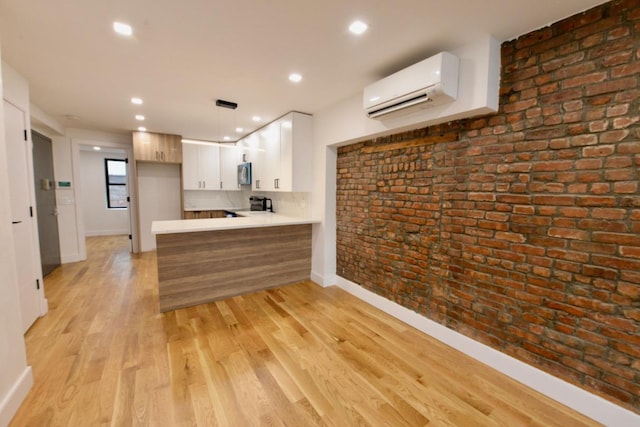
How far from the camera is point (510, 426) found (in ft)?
5.06

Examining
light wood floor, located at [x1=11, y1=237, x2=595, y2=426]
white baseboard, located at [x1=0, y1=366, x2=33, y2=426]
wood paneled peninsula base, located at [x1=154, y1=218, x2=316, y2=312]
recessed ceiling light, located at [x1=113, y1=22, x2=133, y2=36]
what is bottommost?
light wood floor, located at [x1=11, y1=237, x2=595, y2=426]

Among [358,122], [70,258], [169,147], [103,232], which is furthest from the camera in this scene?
[103,232]

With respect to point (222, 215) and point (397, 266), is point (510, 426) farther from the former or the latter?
point (222, 215)

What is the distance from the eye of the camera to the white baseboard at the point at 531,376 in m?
1.53

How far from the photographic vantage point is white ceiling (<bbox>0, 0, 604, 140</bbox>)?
63.0 inches

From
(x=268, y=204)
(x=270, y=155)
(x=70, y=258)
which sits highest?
(x=270, y=155)

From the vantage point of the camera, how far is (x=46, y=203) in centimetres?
403

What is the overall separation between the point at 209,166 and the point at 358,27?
472 centimetres

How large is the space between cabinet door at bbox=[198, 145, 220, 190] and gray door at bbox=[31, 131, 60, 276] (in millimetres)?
2288

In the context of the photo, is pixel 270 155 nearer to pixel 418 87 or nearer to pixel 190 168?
pixel 190 168

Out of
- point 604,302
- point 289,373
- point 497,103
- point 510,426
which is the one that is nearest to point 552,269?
point 604,302

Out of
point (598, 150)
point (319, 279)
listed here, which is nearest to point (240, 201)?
point (319, 279)

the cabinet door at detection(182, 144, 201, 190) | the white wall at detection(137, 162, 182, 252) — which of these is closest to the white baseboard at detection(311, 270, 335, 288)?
the cabinet door at detection(182, 144, 201, 190)

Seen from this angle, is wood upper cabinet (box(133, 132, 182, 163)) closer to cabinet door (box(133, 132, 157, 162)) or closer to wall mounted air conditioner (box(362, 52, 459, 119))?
cabinet door (box(133, 132, 157, 162))
